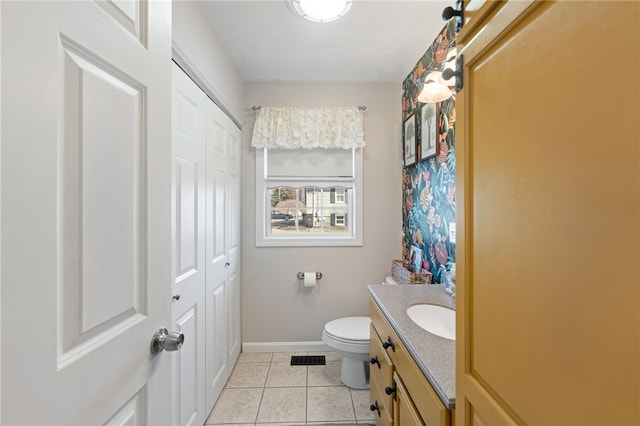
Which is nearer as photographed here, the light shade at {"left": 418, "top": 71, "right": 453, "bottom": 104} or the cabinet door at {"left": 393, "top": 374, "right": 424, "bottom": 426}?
the cabinet door at {"left": 393, "top": 374, "right": 424, "bottom": 426}

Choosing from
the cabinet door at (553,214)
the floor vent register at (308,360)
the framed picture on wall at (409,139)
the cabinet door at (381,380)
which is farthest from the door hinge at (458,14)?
the floor vent register at (308,360)

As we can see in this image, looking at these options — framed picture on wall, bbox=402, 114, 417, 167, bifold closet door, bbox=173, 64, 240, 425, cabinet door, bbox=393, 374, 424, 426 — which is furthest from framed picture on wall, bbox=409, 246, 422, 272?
bifold closet door, bbox=173, 64, 240, 425

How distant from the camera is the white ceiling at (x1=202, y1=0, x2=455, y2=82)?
1.61m

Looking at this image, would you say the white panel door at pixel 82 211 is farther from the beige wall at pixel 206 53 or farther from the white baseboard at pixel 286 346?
the white baseboard at pixel 286 346

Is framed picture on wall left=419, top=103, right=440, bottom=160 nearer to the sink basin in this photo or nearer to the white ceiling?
the white ceiling

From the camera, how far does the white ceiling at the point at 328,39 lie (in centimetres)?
161

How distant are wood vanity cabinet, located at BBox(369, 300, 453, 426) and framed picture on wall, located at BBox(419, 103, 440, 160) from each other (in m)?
1.09

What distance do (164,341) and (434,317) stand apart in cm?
116

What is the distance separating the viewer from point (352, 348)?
1.90 meters

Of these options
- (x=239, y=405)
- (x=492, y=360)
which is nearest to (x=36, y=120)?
(x=492, y=360)

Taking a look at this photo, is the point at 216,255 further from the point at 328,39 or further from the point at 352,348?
the point at 328,39

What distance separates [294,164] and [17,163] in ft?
7.19

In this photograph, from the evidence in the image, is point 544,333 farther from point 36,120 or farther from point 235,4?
point 235,4

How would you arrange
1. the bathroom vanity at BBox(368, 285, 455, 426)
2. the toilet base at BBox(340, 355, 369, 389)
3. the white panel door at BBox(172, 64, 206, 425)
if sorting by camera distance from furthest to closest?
the toilet base at BBox(340, 355, 369, 389), the white panel door at BBox(172, 64, 206, 425), the bathroom vanity at BBox(368, 285, 455, 426)
